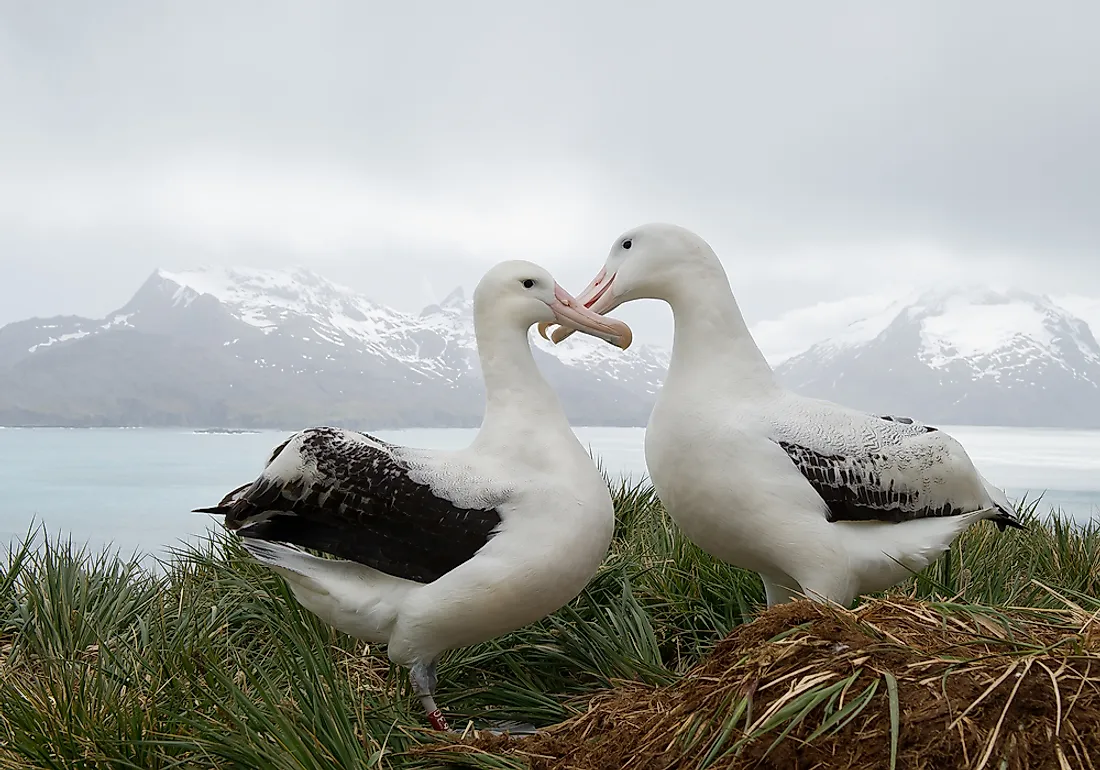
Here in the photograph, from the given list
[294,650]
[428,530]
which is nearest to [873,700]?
[428,530]

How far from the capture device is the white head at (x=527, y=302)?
444 cm

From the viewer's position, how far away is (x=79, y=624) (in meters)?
5.21

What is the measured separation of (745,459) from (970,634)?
132 cm

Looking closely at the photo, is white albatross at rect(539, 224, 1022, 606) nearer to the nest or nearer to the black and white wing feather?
the black and white wing feather

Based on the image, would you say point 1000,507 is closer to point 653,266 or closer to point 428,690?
point 653,266

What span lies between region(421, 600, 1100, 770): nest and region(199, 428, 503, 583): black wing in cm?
94

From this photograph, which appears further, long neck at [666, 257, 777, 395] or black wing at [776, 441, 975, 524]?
long neck at [666, 257, 777, 395]

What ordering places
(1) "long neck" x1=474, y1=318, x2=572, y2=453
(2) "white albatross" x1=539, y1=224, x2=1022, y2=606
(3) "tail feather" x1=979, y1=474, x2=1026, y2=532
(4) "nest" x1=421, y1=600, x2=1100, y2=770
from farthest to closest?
1. (3) "tail feather" x1=979, y1=474, x2=1026, y2=532
2. (1) "long neck" x1=474, y1=318, x2=572, y2=453
3. (2) "white albatross" x1=539, y1=224, x2=1022, y2=606
4. (4) "nest" x1=421, y1=600, x2=1100, y2=770

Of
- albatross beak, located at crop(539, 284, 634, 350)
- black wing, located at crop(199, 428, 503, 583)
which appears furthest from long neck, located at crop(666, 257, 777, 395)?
black wing, located at crop(199, 428, 503, 583)

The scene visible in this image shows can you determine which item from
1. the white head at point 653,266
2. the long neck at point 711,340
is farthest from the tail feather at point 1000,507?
the white head at point 653,266

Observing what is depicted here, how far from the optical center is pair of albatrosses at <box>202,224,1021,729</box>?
13.0 feet

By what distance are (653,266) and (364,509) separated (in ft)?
5.41

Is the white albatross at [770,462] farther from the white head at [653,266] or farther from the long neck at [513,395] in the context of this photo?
the long neck at [513,395]

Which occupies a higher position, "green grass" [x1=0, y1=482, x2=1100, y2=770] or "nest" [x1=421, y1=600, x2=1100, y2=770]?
"nest" [x1=421, y1=600, x2=1100, y2=770]
